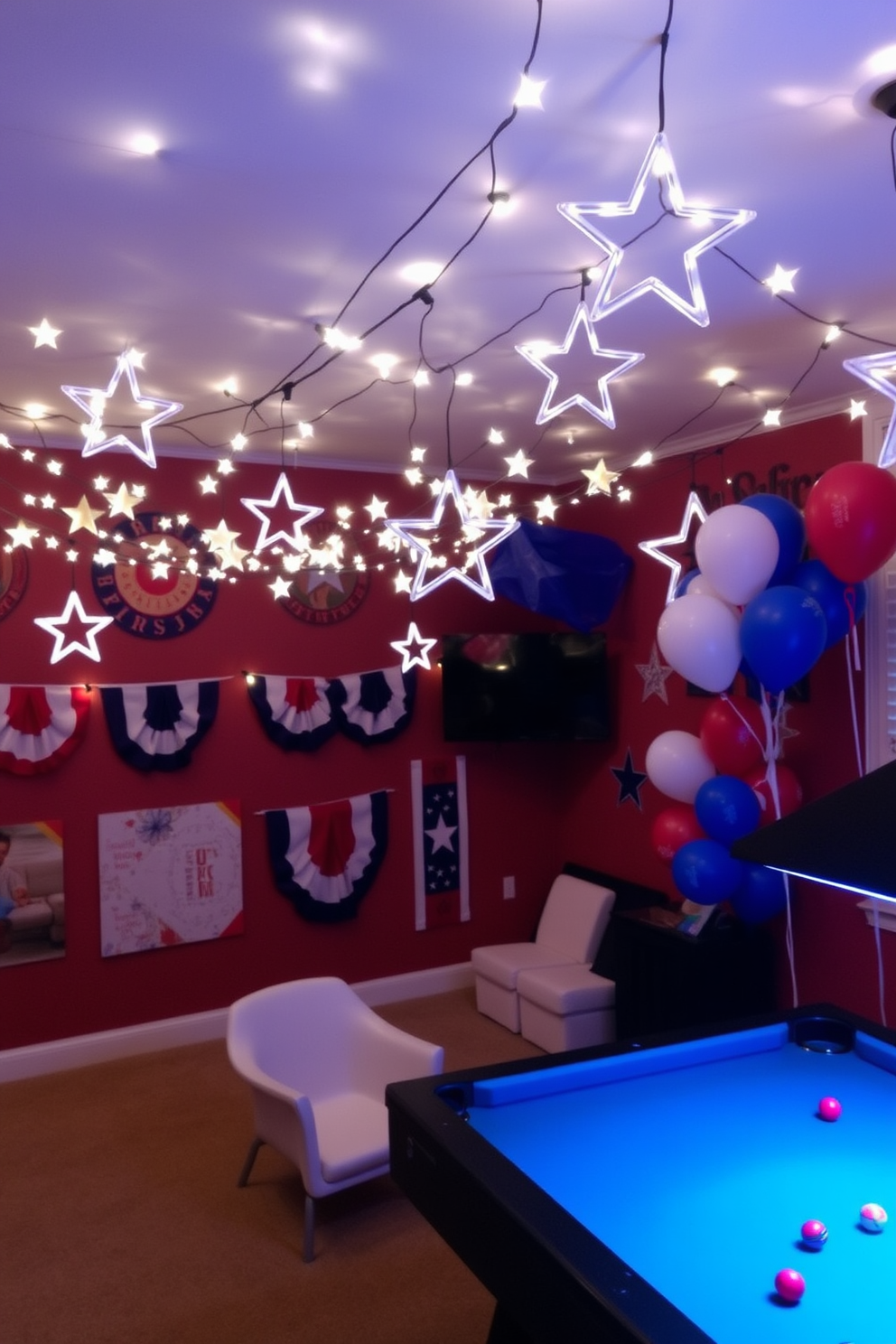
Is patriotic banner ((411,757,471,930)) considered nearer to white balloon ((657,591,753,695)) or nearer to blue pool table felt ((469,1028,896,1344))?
white balloon ((657,591,753,695))

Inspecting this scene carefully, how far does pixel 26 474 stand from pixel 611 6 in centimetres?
348

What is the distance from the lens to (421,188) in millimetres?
2113

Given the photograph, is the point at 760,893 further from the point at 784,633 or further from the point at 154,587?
the point at 154,587

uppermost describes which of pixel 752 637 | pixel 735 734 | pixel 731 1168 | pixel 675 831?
pixel 752 637

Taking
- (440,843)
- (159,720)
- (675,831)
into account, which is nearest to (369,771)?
(440,843)

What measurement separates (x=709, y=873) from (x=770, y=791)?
400 millimetres

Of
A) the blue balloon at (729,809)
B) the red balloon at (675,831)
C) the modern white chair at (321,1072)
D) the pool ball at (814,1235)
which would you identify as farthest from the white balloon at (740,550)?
the pool ball at (814,1235)

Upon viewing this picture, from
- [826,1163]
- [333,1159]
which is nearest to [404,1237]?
[333,1159]

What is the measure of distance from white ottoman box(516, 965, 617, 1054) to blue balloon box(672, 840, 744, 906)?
3.39 ft

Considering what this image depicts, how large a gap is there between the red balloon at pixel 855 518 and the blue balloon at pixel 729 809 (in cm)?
84

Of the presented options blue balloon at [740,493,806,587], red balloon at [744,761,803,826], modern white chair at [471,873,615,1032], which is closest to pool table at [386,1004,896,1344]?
red balloon at [744,761,803,826]

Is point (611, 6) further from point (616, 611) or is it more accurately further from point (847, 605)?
point (616, 611)

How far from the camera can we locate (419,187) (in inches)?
83.2

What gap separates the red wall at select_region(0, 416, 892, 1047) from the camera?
4094 millimetres
